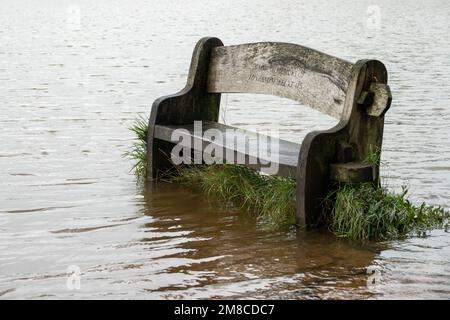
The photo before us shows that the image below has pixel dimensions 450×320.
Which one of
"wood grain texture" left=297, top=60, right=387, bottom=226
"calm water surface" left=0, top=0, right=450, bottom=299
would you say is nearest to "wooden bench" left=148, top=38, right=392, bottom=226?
"wood grain texture" left=297, top=60, right=387, bottom=226

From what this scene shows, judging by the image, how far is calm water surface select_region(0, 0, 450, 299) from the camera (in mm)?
5262

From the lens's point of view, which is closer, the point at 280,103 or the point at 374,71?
the point at 374,71

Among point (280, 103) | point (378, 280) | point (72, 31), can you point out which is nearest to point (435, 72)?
point (280, 103)

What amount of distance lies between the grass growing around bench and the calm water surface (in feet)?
0.46

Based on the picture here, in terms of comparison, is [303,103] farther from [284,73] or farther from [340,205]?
[340,205]

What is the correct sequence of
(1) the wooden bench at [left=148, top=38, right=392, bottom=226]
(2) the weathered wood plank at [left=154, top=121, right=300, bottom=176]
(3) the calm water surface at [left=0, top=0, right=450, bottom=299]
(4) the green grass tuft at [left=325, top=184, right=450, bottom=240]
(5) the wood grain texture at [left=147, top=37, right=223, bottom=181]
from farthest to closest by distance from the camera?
(5) the wood grain texture at [left=147, top=37, right=223, bottom=181], (2) the weathered wood plank at [left=154, top=121, right=300, bottom=176], (1) the wooden bench at [left=148, top=38, right=392, bottom=226], (4) the green grass tuft at [left=325, top=184, right=450, bottom=240], (3) the calm water surface at [left=0, top=0, right=450, bottom=299]

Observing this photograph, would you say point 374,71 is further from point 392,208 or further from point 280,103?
point 280,103

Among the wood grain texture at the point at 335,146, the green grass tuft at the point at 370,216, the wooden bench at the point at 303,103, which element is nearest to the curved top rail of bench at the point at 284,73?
the wooden bench at the point at 303,103

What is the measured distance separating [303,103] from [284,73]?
1.03 feet

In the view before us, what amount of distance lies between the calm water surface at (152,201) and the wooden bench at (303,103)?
392 millimetres

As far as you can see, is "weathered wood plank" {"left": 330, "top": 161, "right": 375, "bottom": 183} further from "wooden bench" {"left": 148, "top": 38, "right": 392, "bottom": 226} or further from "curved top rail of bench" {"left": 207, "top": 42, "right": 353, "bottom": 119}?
"curved top rail of bench" {"left": 207, "top": 42, "right": 353, "bottom": 119}

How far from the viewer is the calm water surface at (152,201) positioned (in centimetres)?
526

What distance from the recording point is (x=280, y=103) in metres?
12.8

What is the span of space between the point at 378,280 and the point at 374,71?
170 cm
